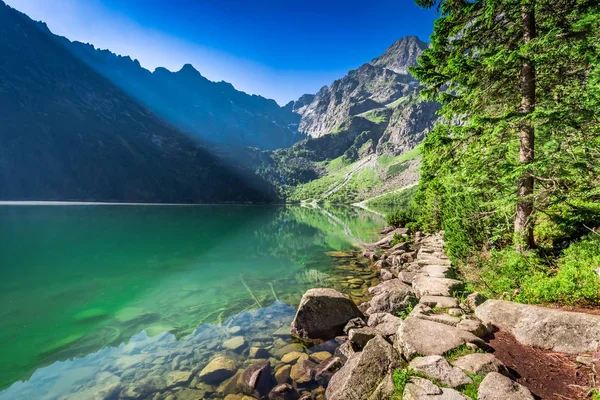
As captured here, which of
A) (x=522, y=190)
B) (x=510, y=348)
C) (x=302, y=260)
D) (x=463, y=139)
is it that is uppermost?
(x=463, y=139)

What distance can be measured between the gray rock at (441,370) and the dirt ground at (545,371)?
131 centimetres

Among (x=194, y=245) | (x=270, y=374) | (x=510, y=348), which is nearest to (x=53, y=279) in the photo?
(x=194, y=245)

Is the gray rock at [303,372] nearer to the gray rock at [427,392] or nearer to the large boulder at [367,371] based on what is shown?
the large boulder at [367,371]

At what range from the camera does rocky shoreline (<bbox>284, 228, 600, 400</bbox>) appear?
5453mm

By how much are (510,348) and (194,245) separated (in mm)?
34757

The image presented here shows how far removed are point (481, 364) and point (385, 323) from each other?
4.21m

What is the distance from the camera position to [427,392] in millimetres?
5199

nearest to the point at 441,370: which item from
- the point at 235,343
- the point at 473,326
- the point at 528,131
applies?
the point at 473,326

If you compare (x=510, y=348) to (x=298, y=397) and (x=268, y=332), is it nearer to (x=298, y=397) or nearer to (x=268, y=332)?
(x=298, y=397)

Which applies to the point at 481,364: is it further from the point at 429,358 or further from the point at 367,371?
the point at 367,371

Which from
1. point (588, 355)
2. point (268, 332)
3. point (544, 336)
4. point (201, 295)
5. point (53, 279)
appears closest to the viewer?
point (588, 355)

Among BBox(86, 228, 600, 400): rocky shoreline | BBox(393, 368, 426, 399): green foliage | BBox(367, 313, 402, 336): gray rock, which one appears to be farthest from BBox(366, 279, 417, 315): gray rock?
BBox(393, 368, 426, 399): green foliage

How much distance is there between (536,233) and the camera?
39.7 ft

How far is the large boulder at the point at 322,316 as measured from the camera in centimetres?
1098
